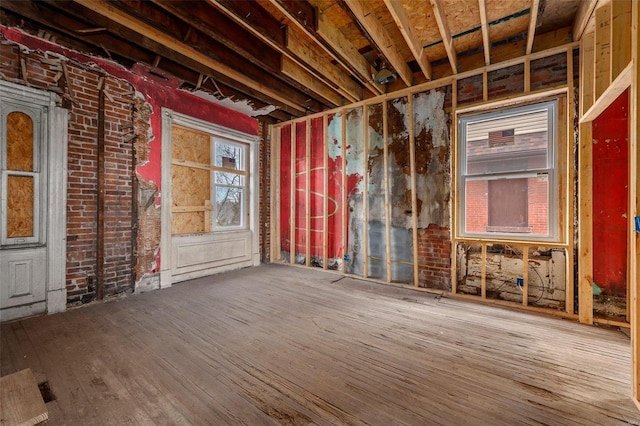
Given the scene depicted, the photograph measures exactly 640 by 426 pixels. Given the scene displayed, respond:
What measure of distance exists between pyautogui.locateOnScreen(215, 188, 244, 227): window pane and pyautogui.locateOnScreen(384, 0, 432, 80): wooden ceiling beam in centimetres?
362

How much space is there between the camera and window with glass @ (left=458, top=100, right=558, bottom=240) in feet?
9.76

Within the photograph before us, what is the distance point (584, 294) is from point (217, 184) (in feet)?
16.7

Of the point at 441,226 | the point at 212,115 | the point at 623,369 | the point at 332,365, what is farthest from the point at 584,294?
the point at 212,115

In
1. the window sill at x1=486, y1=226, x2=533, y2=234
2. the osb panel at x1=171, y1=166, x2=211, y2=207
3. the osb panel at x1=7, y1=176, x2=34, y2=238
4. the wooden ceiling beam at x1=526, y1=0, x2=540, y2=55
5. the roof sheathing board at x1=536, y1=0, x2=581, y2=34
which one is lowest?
the window sill at x1=486, y1=226, x2=533, y2=234

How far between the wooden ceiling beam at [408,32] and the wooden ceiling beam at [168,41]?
1972mm

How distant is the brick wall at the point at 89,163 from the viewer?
2787mm

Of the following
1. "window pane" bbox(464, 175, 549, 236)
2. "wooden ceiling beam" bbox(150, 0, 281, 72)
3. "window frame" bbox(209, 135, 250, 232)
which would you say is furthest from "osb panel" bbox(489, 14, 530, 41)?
"window frame" bbox(209, 135, 250, 232)

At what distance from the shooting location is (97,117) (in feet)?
10.3

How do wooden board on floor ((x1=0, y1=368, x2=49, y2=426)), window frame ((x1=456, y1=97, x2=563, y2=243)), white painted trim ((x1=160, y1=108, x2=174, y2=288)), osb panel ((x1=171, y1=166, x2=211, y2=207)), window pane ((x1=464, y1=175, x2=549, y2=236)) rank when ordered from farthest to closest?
1. osb panel ((x1=171, y1=166, x2=211, y2=207))
2. white painted trim ((x1=160, y1=108, x2=174, y2=288))
3. window pane ((x1=464, y1=175, x2=549, y2=236))
4. window frame ((x1=456, y1=97, x2=563, y2=243))
5. wooden board on floor ((x1=0, y1=368, x2=49, y2=426))

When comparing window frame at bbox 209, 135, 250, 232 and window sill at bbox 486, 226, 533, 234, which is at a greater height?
window frame at bbox 209, 135, 250, 232

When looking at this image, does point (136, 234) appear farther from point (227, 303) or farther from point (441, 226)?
point (441, 226)

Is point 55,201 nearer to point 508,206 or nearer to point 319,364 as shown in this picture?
point 319,364

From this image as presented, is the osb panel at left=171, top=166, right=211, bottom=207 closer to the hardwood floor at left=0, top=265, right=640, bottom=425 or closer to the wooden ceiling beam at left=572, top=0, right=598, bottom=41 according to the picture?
the hardwood floor at left=0, top=265, right=640, bottom=425

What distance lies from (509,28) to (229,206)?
4.74 metres
